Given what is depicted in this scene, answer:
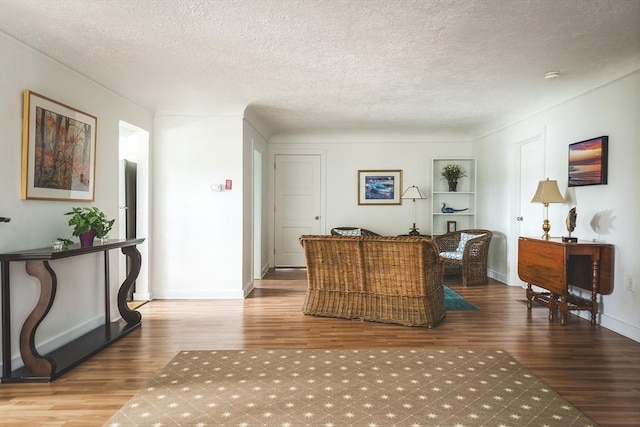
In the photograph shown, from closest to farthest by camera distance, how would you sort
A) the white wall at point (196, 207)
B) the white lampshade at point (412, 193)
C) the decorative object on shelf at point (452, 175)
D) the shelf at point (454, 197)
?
the white wall at point (196, 207) → the white lampshade at point (412, 193) → the decorative object on shelf at point (452, 175) → the shelf at point (454, 197)

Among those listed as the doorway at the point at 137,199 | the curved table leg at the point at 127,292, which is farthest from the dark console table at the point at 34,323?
the doorway at the point at 137,199

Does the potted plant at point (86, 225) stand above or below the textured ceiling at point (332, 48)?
below

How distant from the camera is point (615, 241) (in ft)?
12.4

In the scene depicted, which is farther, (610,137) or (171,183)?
(171,183)

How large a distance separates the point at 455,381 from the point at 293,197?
5151 mm

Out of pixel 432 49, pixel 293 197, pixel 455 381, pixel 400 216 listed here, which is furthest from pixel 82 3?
pixel 400 216

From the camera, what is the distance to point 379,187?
7.43m

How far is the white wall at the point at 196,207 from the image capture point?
5.07 metres

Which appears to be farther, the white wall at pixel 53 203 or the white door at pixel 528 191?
the white door at pixel 528 191

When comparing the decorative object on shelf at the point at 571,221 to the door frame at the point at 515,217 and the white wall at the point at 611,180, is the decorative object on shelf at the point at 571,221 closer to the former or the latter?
the white wall at the point at 611,180

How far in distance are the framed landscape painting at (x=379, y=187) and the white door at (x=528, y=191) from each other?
213cm

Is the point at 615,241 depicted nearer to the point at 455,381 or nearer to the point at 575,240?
the point at 575,240

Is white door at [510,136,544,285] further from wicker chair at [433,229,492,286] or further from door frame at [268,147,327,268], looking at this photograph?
door frame at [268,147,327,268]

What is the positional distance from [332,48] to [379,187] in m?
4.42
